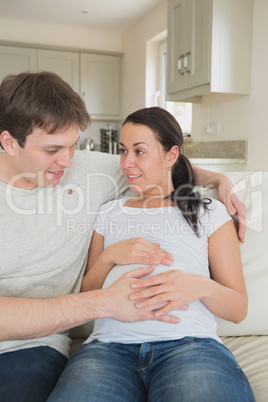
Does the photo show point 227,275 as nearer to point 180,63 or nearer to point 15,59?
point 180,63

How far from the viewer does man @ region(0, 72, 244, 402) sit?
99cm

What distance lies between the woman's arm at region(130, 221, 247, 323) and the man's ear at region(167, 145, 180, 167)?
1.03 feet

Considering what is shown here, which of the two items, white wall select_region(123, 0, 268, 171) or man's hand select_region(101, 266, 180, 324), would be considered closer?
man's hand select_region(101, 266, 180, 324)

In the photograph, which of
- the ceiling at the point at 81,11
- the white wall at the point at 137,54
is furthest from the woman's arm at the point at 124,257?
the ceiling at the point at 81,11

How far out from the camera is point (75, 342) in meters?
1.34

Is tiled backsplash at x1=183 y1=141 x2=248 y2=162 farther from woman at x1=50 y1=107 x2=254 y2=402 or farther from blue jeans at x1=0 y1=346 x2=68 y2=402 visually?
blue jeans at x1=0 y1=346 x2=68 y2=402

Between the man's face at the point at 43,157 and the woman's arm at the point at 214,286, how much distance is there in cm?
41

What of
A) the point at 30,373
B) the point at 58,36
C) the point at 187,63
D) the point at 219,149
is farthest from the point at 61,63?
the point at 30,373

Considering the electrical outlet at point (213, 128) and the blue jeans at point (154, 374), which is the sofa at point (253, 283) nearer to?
the blue jeans at point (154, 374)

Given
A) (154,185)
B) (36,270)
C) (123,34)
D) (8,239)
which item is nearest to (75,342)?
(36,270)

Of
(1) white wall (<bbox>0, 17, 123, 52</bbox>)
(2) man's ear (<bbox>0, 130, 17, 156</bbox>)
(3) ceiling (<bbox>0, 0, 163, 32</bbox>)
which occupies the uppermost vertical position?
(3) ceiling (<bbox>0, 0, 163, 32</bbox>)

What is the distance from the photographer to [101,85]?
19.0 ft

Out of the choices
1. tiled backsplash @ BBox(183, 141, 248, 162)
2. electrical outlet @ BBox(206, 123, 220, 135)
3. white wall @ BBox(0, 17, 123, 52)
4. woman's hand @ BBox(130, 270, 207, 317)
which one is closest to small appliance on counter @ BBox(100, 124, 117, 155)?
white wall @ BBox(0, 17, 123, 52)

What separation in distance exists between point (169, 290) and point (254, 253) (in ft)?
1.51
